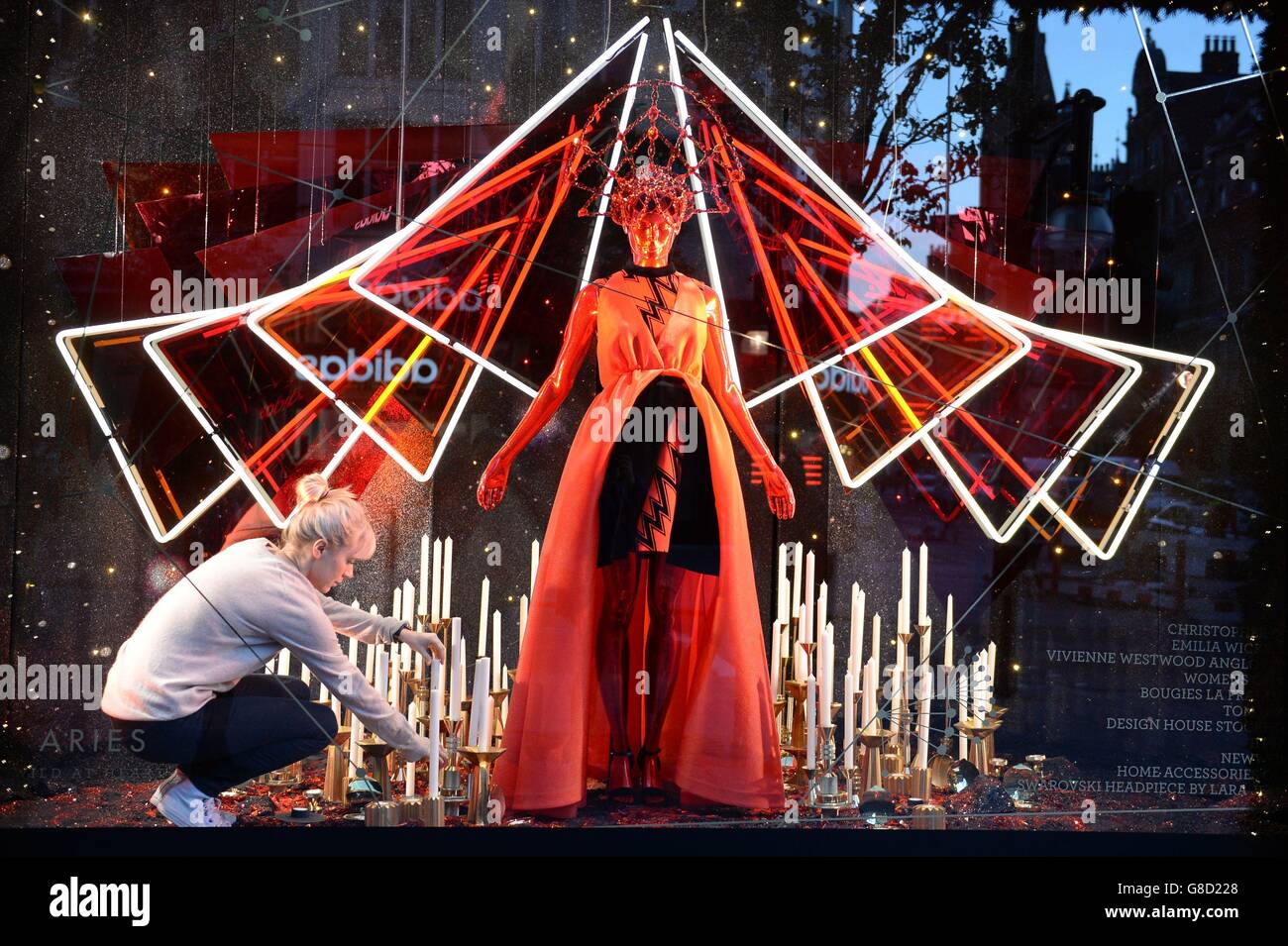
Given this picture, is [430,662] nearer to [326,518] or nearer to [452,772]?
[452,772]

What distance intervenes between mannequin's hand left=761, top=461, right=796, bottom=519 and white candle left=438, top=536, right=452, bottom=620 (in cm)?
82

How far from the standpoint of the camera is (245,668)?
9.35ft

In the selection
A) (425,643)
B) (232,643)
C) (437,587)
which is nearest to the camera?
(232,643)

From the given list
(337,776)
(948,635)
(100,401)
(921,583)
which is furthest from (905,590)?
(100,401)

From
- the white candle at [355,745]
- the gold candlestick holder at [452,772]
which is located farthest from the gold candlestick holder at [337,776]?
the gold candlestick holder at [452,772]

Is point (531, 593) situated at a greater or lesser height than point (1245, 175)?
lesser

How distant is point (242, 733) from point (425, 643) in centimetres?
47

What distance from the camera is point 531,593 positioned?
301 centimetres

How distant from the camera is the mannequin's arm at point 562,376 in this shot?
3.00m

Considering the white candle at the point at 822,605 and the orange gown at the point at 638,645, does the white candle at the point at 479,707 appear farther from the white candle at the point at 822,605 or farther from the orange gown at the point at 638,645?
the white candle at the point at 822,605

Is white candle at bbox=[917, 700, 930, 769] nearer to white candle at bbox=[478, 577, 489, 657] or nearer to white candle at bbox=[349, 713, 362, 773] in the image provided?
white candle at bbox=[478, 577, 489, 657]
